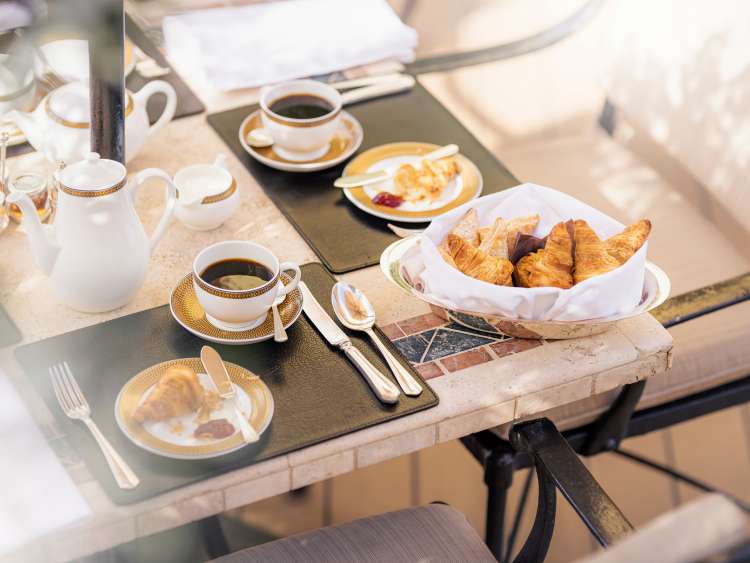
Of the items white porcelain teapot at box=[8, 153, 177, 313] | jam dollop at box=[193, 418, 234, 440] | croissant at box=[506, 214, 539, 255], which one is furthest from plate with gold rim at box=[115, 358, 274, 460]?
croissant at box=[506, 214, 539, 255]

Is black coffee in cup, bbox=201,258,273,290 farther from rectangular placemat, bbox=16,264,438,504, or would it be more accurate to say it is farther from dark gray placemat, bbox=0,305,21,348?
dark gray placemat, bbox=0,305,21,348

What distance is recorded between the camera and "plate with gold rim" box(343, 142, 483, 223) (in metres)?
1.29

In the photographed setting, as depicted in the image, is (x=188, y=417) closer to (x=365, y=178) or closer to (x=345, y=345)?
(x=345, y=345)

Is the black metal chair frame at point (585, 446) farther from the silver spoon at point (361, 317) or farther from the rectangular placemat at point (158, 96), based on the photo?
the rectangular placemat at point (158, 96)

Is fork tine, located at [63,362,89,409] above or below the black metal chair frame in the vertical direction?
above

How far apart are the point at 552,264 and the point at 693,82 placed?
2.32 feet

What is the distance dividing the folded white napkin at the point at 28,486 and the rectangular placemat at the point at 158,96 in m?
0.51

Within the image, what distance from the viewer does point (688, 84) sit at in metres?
1.65

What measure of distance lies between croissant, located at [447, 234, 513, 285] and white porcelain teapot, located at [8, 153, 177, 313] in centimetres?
33

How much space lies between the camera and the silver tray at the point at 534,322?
1.07m

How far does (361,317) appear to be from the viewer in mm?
1111

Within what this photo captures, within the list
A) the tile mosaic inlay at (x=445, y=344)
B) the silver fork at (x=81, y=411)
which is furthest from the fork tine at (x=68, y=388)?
the tile mosaic inlay at (x=445, y=344)

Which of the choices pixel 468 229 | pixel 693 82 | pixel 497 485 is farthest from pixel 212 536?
pixel 693 82

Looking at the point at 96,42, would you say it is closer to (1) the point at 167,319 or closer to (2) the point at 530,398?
(1) the point at 167,319
